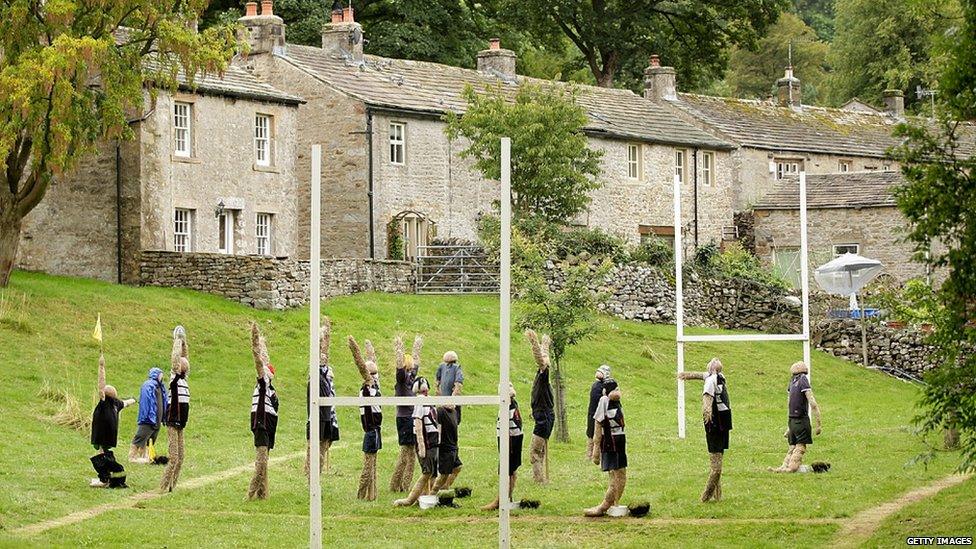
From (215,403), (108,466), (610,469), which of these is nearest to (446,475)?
(610,469)

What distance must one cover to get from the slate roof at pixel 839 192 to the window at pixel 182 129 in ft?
76.8

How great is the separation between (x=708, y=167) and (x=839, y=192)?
460cm

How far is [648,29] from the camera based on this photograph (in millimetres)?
72500

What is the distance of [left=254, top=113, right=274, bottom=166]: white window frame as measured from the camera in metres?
48.6

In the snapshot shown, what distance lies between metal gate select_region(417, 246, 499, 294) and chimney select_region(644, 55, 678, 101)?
18312mm

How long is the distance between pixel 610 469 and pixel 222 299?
21.0m

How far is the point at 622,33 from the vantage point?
72500mm

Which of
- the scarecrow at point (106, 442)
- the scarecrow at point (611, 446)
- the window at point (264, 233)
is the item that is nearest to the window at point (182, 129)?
the window at point (264, 233)

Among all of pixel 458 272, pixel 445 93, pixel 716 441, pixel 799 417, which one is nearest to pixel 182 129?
Result: pixel 458 272

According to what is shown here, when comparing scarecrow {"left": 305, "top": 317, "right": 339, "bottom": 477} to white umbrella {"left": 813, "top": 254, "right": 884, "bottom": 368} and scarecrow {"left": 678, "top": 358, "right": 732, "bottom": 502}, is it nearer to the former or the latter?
scarecrow {"left": 678, "top": 358, "right": 732, "bottom": 502}

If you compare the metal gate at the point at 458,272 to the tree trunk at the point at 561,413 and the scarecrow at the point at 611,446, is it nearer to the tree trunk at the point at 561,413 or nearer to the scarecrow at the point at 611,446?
the tree trunk at the point at 561,413

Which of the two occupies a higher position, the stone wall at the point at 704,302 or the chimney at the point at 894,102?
the chimney at the point at 894,102

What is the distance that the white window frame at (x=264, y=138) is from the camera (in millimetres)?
48594

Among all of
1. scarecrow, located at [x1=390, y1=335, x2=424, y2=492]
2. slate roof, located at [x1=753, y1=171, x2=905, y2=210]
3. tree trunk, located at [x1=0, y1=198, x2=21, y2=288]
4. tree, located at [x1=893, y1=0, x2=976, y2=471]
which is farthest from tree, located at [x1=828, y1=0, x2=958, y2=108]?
tree, located at [x1=893, y1=0, x2=976, y2=471]
